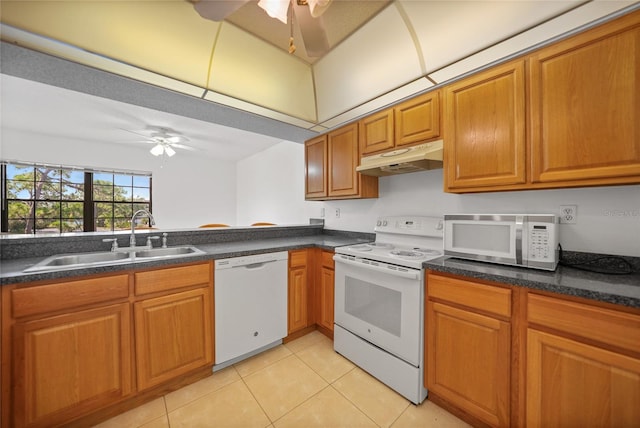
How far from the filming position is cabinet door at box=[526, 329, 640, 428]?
0.94 metres

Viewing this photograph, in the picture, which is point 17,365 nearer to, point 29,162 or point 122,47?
point 122,47

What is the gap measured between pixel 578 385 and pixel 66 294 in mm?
2477

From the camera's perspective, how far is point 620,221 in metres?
1.31

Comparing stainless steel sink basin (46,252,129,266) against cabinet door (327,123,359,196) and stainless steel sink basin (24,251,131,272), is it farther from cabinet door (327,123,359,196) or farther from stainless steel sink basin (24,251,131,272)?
cabinet door (327,123,359,196)

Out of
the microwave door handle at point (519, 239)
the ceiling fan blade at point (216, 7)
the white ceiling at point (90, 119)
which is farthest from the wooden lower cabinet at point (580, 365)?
the white ceiling at point (90, 119)

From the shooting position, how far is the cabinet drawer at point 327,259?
7.22ft

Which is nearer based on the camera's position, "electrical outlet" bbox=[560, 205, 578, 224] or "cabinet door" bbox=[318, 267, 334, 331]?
"electrical outlet" bbox=[560, 205, 578, 224]

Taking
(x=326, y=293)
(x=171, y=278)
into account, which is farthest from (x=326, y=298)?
(x=171, y=278)

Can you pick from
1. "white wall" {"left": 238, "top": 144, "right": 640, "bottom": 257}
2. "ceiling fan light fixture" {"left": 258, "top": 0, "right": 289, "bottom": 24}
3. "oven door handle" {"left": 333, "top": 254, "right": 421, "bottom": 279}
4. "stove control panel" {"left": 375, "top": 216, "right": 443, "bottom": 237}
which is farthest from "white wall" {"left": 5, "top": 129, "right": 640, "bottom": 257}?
"ceiling fan light fixture" {"left": 258, "top": 0, "right": 289, "bottom": 24}

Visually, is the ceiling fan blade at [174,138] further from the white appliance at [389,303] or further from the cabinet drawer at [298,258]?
the white appliance at [389,303]

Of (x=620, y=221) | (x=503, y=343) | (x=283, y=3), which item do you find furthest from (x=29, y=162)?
(x=620, y=221)

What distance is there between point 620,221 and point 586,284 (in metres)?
0.60

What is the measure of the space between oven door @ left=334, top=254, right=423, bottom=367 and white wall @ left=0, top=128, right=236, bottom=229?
4709mm

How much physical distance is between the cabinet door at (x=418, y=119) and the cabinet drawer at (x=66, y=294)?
2.15 meters
